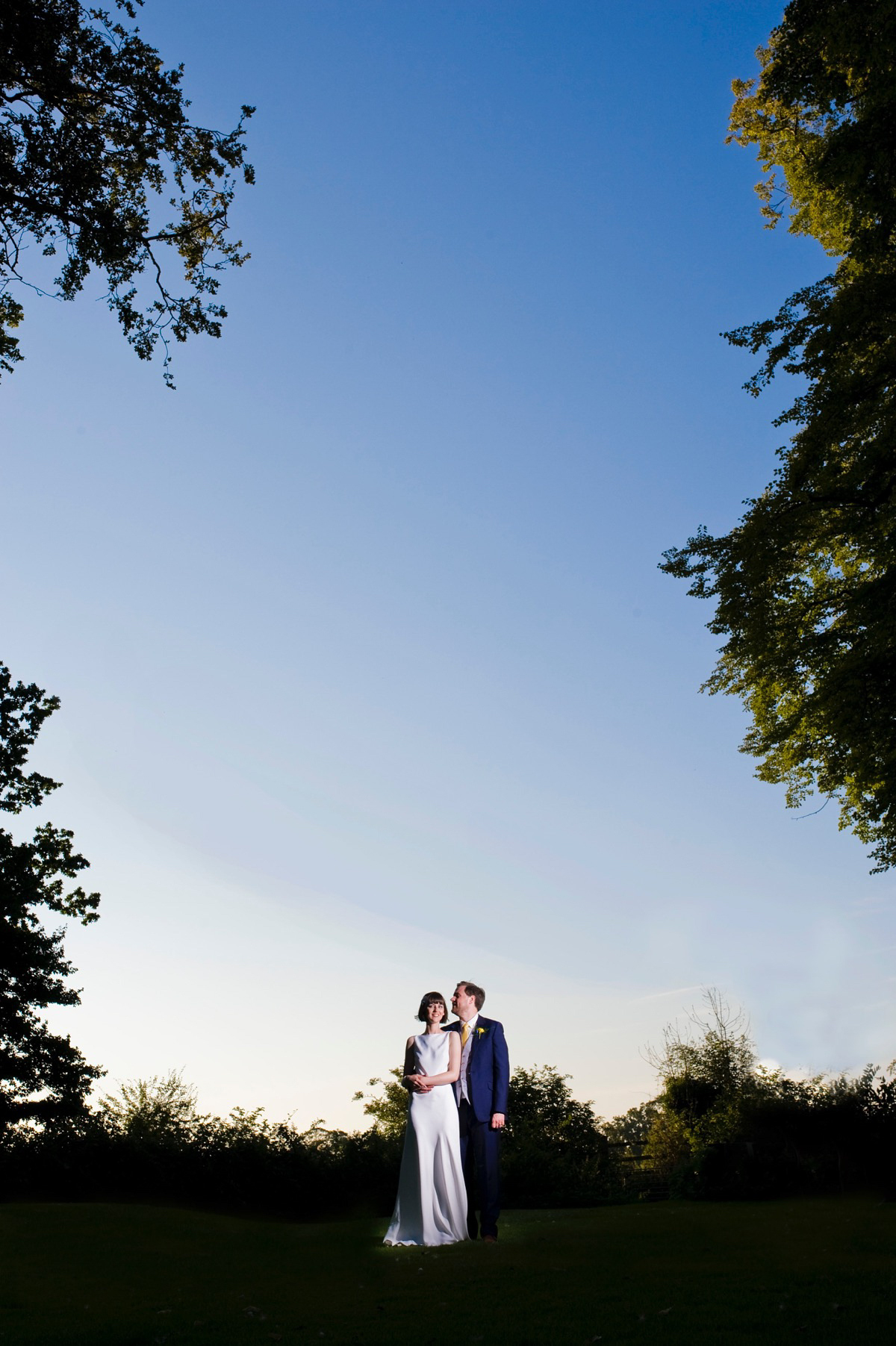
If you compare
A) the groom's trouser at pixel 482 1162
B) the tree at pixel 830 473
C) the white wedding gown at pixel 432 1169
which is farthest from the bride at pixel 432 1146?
the tree at pixel 830 473

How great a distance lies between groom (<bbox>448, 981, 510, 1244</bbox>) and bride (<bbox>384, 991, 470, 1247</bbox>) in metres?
0.17

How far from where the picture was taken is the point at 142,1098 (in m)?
26.8

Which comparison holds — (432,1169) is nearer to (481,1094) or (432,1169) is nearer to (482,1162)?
(482,1162)

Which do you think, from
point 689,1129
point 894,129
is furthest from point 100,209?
point 689,1129

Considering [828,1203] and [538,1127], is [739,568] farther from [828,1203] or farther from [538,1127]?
[538,1127]

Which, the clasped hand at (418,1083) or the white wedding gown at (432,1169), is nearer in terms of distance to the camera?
the white wedding gown at (432,1169)

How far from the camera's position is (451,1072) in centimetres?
1064

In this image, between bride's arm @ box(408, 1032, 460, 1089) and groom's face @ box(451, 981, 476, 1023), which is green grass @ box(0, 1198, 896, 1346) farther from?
groom's face @ box(451, 981, 476, 1023)

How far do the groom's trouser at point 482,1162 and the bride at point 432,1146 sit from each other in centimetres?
17

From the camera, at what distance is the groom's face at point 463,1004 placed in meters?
11.0

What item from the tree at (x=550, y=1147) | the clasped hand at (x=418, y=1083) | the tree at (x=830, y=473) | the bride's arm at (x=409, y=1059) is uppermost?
the tree at (x=830, y=473)

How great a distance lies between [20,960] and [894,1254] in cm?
2162

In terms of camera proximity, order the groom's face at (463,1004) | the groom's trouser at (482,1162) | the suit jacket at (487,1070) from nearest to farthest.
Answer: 1. the groom's trouser at (482,1162)
2. the suit jacket at (487,1070)
3. the groom's face at (463,1004)

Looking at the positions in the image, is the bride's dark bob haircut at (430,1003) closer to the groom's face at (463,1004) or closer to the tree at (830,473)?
the groom's face at (463,1004)
